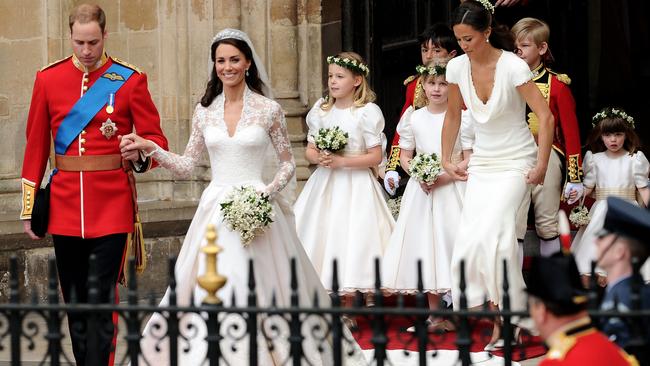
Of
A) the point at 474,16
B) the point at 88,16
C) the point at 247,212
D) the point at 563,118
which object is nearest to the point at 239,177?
the point at 247,212

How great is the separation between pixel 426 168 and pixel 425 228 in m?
0.50

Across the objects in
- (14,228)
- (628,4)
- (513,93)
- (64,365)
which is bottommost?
(64,365)

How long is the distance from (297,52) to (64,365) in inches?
189

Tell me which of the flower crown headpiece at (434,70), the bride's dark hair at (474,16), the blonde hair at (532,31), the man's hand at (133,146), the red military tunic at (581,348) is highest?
the blonde hair at (532,31)

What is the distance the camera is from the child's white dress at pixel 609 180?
11227 mm

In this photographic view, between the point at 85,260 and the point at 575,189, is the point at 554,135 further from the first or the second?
the point at 85,260

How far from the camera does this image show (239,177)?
28.1 feet

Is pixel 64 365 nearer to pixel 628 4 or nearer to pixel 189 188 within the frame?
pixel 189 188

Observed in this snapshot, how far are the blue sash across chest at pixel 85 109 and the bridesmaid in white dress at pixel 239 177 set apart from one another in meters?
0.37

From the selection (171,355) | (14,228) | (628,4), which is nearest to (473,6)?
(171,355)

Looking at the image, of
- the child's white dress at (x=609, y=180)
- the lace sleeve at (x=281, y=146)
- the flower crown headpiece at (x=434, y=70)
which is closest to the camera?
the lace sleeve at (x=281, y=146)

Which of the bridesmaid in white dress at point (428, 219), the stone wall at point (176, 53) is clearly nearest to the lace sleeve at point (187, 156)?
the bridesmaid in white dress at point (428, 219)

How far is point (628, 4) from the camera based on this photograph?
49.0ft

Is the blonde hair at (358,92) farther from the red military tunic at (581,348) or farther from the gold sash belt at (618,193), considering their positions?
the red military tunic at (581,348)
